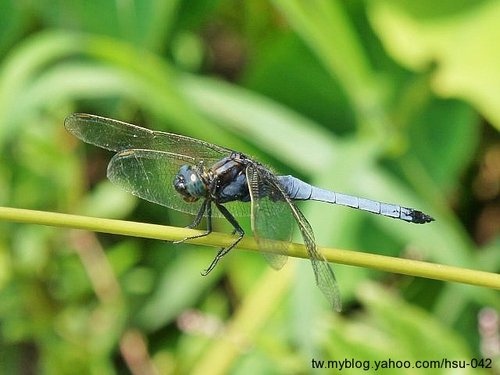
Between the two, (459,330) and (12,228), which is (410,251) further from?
(12,228)

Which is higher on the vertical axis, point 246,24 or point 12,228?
point 246,24

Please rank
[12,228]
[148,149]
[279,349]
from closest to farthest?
[148,149], [279,349], [12,228]

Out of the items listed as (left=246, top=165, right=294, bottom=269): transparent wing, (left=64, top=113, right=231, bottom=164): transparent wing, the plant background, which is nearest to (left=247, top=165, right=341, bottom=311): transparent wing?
(left=246, top=165, right=294, bottom=269): transparent wing

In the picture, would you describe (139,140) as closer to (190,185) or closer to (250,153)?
(190,185)

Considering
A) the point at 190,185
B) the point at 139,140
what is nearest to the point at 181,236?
the point at 190,185

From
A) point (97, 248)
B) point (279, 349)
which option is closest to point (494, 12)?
point (279, 349)

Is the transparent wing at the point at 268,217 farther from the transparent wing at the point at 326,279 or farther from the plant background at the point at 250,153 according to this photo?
the plant background at the point at 250,153

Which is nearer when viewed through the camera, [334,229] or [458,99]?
[334,229]
